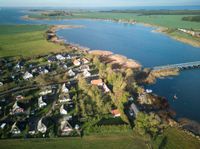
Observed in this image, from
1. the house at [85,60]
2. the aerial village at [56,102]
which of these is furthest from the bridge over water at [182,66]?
the house at [85,60]

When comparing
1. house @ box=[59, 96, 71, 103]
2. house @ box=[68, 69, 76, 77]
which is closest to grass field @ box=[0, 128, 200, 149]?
house @ box=[59, 96, 71, 103]

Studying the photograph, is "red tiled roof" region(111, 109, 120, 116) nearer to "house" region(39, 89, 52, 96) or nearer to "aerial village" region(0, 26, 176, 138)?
"aerial village" region(0, 26, 176, 138)

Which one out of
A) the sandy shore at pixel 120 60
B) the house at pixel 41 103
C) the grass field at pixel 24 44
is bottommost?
the grass field at pixel 24 44

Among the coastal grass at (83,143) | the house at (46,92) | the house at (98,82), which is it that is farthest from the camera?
the house at (98,82)

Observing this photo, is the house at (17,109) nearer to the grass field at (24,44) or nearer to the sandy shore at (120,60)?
the sandy shore at (120,60)

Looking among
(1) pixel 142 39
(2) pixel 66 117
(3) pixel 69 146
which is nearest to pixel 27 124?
(2) pixel 66 117

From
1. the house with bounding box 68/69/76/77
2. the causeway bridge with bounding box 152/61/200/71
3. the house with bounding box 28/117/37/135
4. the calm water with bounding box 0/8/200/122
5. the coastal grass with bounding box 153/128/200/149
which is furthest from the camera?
the causeway bridge with bounding box 152/61/200/71

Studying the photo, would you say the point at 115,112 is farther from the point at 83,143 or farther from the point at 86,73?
the point at 86,73
